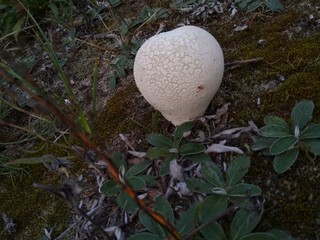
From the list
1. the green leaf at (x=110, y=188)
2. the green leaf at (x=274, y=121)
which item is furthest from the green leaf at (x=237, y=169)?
the green leaf at (x=110, y=188)

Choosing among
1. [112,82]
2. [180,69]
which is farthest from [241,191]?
[112,82]

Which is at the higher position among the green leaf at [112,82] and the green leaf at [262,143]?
the green leaf at [112,82]

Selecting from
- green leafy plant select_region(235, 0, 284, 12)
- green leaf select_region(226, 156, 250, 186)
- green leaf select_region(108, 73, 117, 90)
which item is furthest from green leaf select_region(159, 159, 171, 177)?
green leafy plant select_region(235, 0, 284, 12)

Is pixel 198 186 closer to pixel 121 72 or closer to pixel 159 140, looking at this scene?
pixel 159 140

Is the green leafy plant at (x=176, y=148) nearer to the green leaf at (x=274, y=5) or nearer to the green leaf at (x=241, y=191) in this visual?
the green leaf at (x=241, y=191)

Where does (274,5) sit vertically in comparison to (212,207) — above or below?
below

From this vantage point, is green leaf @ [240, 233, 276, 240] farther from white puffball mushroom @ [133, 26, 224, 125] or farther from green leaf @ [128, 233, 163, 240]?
white puffball mushroom @ [133, 26, 224, 125]
